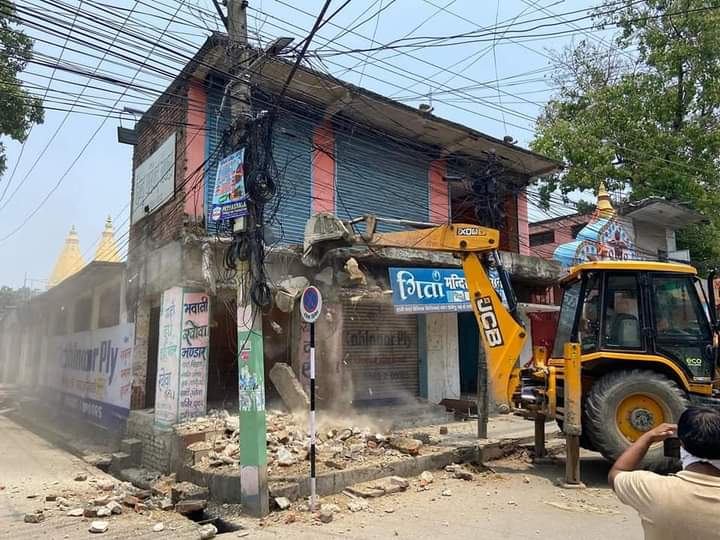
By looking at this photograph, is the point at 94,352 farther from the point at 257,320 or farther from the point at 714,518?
the point at 714,518

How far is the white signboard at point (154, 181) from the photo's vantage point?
481 inches

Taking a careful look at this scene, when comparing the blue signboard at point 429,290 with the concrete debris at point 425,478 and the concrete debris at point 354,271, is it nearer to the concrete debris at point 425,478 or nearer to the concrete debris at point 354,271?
the concrete debris at point 354,271

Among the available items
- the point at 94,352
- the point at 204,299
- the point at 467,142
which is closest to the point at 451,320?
the point at 467,142

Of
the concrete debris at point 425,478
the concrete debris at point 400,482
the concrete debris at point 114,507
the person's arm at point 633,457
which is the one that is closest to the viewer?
the person's arm at point 633,457

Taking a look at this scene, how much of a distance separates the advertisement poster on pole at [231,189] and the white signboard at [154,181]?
4.47 m

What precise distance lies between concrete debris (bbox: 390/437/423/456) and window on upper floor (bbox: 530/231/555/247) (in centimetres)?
1640

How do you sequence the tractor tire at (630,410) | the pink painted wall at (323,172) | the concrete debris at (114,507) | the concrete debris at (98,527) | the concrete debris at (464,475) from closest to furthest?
1. the concrete debris at (98,527)
2. the concrete debris at (114,507)
3. the tractor tire at (630,410)
4. the concrete debris at (464,475)
5. the pink painted wall at (323,172)

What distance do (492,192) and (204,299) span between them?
625 cm

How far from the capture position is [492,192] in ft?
36.7

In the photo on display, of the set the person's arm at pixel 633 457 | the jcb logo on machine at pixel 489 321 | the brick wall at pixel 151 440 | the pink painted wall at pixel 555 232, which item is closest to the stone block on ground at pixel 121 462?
the brick wall at pixel 151 440

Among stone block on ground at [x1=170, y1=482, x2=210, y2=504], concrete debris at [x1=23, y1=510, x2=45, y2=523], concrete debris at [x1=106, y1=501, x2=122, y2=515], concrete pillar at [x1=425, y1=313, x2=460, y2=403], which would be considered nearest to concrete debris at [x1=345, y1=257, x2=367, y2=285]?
concrete pillar at [x1=425, y1=313, x2=460, y2=403]

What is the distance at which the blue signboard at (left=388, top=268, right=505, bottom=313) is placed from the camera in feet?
41.4

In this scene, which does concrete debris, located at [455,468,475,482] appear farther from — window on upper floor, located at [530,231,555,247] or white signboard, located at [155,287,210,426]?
window on upper floor, located at [530,231,555,247]

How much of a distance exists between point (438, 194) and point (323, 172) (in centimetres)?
374
